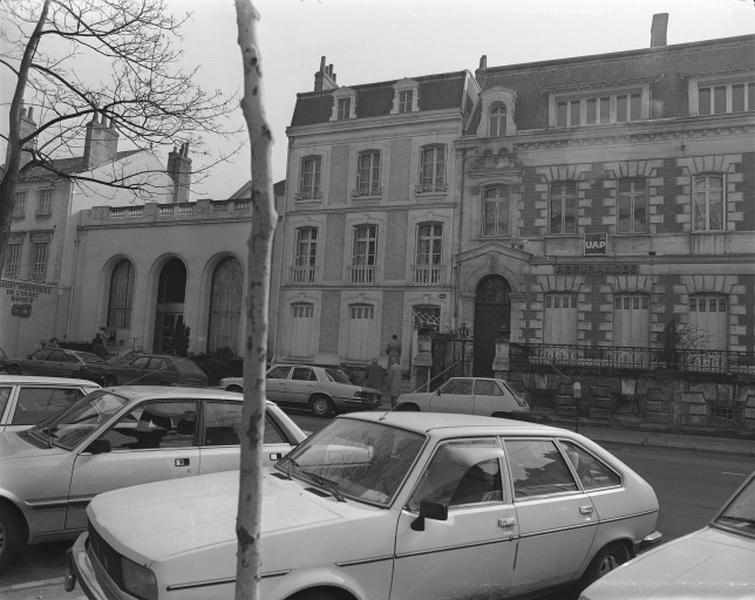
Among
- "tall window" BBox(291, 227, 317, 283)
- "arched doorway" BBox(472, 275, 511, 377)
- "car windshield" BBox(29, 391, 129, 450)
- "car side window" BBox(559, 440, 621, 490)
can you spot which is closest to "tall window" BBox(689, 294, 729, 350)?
"arched doorway" BBox(472, 275, 511, 377)

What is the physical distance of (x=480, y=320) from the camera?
23.0 metres

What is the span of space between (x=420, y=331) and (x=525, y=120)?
917cm

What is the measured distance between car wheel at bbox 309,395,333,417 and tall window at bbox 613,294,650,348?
10.5 metres

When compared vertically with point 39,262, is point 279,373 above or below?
below

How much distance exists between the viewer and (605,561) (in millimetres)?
4492

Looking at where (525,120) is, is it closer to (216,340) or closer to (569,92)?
(569,92)

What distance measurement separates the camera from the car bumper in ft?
10.1

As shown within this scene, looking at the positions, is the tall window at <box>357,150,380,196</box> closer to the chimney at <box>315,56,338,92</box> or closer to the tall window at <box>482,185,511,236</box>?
the chimney at <box>315,56,338,92</box>

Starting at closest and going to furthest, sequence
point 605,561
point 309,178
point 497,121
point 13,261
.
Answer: point 605,561 < point 497,121 < point 309,178 < point 13,261

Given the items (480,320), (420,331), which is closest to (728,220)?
(480,320)

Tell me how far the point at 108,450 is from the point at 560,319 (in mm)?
19073

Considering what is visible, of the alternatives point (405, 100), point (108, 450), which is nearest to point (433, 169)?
point (405, 100)

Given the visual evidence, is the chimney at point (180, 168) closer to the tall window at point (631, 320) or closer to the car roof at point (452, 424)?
the car roof at point (452, 424)

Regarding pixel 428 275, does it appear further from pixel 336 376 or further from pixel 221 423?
pixel 221 423
